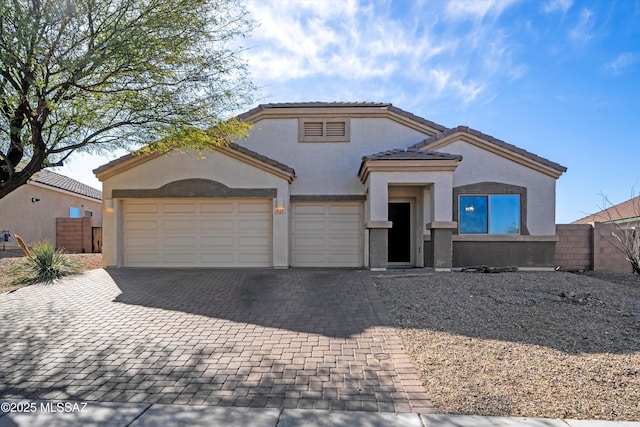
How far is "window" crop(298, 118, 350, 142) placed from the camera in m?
13.2

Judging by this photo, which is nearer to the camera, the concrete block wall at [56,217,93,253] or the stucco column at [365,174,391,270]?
the stucco column at [365,174,391,270]

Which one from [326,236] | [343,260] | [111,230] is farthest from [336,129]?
[111,230]

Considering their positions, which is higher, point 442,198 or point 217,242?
point 442,198

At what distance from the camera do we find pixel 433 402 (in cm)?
375

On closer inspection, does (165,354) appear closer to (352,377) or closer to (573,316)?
(352,377)

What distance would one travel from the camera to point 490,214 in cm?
1209

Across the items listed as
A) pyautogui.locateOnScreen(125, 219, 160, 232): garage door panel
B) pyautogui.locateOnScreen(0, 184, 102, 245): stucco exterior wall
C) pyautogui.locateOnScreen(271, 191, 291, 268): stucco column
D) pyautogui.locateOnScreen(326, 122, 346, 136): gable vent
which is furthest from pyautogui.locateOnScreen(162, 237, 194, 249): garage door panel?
pyautogui.locateOnScreen(0, 184, 102, 245): stucco exterior wall

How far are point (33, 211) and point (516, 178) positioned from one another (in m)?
23.6

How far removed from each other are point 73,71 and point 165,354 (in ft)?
20.2

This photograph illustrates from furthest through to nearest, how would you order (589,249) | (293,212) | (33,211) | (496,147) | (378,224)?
1. (33,211)
2. (293,212)
3. (589,249)
4. (496,147)
5. (378,224)

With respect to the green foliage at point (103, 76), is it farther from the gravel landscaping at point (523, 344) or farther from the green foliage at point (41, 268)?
the gravel landscaping at point (523, 344)

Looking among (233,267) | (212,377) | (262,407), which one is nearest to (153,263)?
(233,267)

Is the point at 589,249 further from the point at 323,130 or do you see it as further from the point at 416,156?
the point at 323,130

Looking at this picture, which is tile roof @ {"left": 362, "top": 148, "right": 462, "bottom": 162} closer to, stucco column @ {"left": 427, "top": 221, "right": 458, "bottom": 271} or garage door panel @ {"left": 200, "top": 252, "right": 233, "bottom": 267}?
stucco column @ {"left": 427, "top": 221, "right": 458, "bottom": 271}
